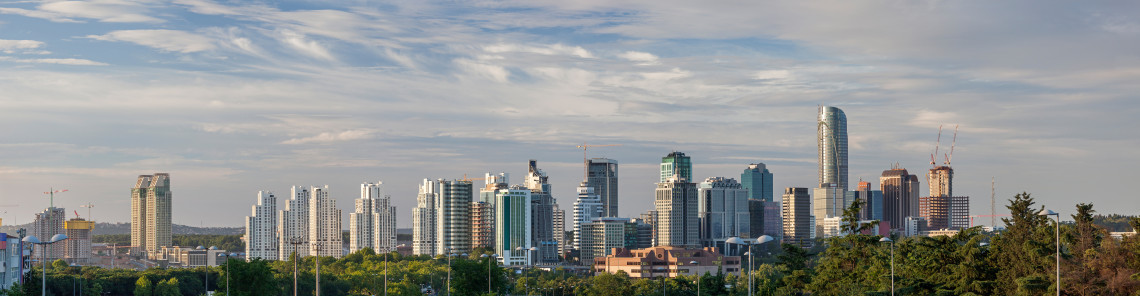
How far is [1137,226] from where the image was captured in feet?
190

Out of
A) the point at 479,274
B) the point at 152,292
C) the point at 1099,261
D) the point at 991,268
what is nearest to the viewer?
the point at 1099,261

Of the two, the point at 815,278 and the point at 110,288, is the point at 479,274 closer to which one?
the point at 815,278

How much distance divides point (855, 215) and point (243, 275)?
43490 millimetres

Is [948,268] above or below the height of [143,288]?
above

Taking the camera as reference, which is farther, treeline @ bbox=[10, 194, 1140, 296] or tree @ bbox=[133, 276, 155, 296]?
tree @ bbox=[133, 276, 155, 296]

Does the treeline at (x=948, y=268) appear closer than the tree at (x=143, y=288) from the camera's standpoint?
Yes

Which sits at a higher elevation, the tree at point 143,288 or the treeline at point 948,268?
the treeline at point 948,268

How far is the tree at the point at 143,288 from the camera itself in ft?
430

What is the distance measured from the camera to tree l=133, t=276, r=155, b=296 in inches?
5157

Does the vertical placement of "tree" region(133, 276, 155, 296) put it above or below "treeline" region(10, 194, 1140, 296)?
below

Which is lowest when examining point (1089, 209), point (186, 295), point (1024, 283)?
point (186, 295)

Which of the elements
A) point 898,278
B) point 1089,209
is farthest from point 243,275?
point 1089,209

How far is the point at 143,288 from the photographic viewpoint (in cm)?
13112

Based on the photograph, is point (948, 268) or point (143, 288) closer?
point (948, 268)
